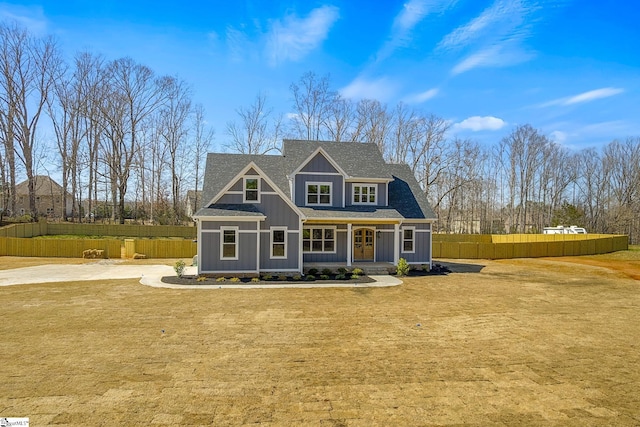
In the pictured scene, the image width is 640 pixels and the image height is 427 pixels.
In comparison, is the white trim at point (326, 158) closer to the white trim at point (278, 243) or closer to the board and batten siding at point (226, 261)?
the white trim at point (278, 243)

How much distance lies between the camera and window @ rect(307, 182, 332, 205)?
73.2 ft

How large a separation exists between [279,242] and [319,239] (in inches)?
127

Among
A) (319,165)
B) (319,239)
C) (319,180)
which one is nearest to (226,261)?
(319,239)

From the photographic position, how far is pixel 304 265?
21.0m

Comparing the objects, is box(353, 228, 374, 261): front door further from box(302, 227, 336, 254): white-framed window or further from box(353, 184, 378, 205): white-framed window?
box(353, 184, 378, 205): white-framed window

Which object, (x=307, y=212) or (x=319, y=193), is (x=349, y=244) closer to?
(x=307, y=212)

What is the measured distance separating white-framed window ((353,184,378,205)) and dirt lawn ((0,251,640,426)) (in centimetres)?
885

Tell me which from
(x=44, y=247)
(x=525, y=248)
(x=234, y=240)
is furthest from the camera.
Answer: (x=525, y=248)

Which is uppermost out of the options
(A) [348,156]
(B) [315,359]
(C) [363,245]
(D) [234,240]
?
(A) [348,156]

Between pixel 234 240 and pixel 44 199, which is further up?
pixel 44 199

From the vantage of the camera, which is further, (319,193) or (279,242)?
(319,193)

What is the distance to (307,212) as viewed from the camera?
21.3 meters

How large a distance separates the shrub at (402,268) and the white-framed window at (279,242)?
662 centimetres

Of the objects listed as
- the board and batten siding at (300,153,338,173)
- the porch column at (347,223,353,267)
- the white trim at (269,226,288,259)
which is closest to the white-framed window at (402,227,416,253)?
the porch column at (347,223,353,267)
